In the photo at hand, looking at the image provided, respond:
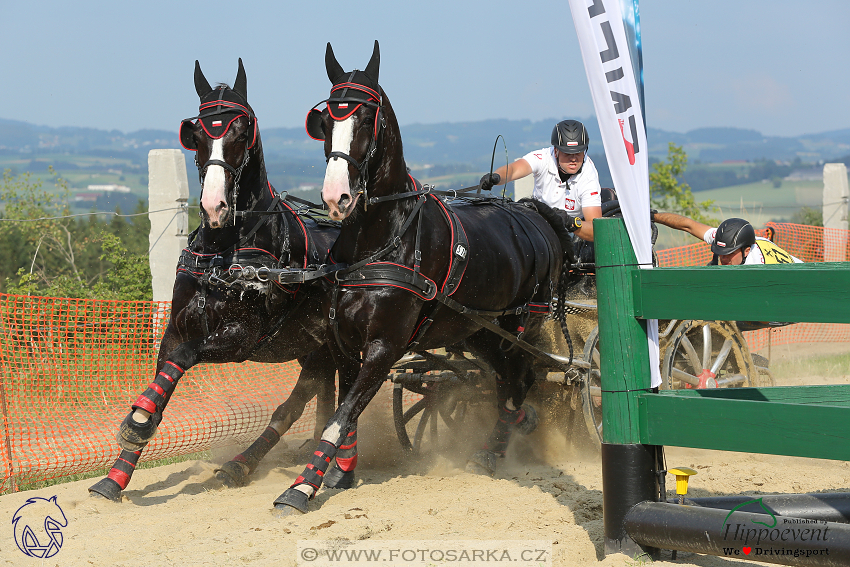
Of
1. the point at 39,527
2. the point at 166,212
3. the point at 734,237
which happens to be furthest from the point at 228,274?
the point at 734,237

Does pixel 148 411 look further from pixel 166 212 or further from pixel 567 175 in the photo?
pixel 166 212

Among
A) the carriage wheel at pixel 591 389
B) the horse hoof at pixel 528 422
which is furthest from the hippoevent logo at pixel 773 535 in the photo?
the horse hoof at pixel 528 422

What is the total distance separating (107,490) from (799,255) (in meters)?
9.89

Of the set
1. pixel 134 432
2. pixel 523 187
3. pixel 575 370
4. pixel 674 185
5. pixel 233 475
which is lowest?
pixel 233 475

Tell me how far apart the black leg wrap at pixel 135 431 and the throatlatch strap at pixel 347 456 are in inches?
41.6

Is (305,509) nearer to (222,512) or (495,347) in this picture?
(222,512)

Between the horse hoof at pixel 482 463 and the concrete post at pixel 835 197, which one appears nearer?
the horse hoof at pixel 482 463

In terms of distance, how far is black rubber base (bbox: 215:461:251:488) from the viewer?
4.98 metres

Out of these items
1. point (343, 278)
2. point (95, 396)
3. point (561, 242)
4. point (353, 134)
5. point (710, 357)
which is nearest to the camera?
point (353, 134)

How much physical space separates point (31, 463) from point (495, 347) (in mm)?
3265

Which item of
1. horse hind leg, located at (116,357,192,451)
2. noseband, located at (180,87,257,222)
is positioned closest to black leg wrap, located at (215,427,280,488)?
horse hind leg, located at (116,357,192,451)

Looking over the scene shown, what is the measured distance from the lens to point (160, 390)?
14.3 ft

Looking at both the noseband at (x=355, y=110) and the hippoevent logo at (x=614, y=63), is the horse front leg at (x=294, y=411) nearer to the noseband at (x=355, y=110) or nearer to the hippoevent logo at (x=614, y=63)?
the noseband at (x=355, y=110)

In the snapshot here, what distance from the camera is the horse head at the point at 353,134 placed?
382cm
